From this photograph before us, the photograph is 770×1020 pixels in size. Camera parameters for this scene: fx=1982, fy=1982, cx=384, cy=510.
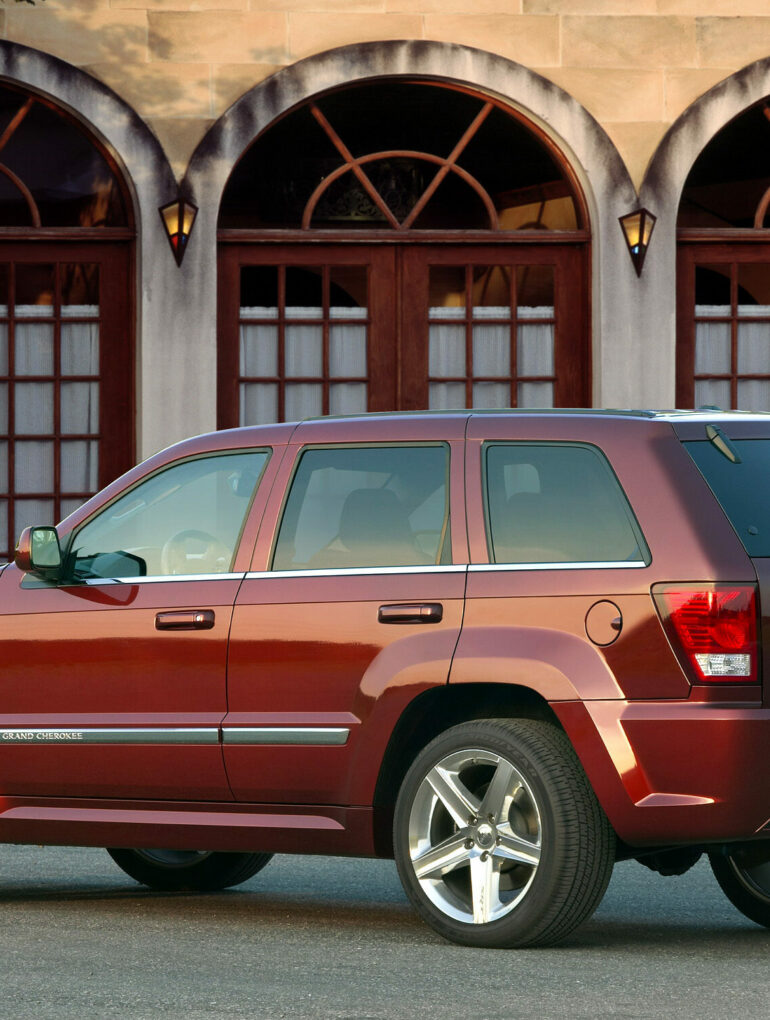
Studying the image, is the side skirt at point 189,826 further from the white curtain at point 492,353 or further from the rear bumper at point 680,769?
the white curtain at point 492,353

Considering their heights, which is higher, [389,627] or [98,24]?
[98,24]

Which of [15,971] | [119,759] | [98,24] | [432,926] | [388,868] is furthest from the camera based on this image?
[98,24]

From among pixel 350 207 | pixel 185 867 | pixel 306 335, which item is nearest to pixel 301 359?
pixel 306 335

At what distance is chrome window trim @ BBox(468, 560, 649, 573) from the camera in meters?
6.21

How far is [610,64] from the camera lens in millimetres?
14672

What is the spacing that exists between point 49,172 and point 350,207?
7.28ft

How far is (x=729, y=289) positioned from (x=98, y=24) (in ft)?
16.7

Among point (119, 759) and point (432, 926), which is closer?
point (432, 926)

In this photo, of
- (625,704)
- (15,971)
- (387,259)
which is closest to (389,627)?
(625,704)

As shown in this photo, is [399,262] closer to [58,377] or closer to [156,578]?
[58,377]

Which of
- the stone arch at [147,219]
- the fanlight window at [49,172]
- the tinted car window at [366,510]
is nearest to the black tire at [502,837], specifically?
the tinted car window at [366,510]

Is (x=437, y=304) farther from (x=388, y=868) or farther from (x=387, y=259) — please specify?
(x=388, y=868)

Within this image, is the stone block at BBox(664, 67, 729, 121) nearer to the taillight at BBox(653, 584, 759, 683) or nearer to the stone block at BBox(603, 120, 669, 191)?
the stone block at BBox(603, 120, 669, 191)

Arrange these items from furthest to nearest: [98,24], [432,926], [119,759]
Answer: [98,24], [119,759], [432,926]
